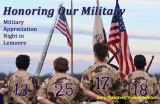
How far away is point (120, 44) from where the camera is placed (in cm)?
1487

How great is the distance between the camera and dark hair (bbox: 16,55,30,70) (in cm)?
933

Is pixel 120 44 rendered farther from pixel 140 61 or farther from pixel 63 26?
pixel 63 26

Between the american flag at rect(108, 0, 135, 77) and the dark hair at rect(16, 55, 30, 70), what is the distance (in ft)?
16.6

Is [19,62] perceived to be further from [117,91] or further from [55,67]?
[117,91]

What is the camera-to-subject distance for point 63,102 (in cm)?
851

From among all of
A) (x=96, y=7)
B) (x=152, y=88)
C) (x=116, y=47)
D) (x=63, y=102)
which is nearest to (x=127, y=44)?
(x=116, y=47)

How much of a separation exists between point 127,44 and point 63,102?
654 centimetres

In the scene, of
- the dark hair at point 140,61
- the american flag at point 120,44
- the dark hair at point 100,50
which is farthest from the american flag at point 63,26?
the dark hair at point 100,50

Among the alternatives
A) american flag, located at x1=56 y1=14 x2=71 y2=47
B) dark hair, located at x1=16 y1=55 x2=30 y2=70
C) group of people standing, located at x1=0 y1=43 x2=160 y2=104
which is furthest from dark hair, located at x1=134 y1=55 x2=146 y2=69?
american flag, located at x1=56 y1=14 x2=71 y2=47

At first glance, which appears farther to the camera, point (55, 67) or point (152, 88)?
point (152, 88)

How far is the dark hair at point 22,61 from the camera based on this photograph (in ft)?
30.6

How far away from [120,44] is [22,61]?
5974 millimetres

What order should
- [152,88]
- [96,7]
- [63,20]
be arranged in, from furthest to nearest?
[63,20] < [96,7] < [152,88]

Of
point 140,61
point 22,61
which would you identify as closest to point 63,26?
point 22,61
